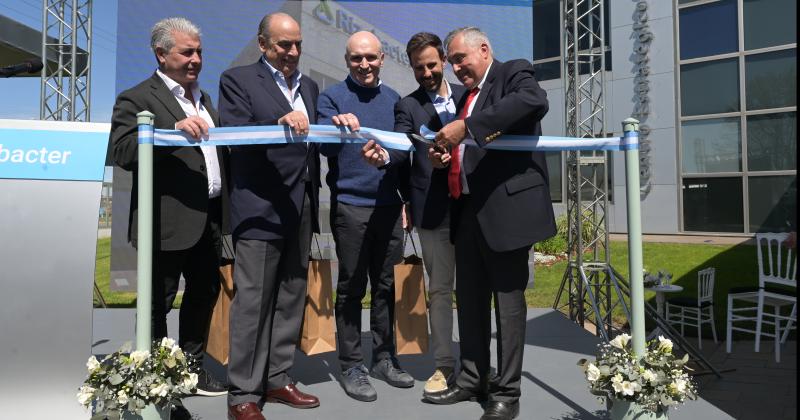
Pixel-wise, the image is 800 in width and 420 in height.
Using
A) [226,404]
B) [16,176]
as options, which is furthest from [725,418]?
[16,176]

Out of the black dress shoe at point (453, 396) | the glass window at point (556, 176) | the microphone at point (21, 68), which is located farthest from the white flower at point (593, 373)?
the glass window at point (556, 176)

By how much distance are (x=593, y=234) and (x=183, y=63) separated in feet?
14.8

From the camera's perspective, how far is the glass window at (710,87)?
12.8 meters

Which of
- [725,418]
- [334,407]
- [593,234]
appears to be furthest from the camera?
[593,234]

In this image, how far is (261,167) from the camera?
8.32 feet

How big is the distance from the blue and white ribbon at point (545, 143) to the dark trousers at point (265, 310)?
2.71 ft

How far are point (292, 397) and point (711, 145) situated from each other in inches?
512

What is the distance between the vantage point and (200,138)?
7.54ft

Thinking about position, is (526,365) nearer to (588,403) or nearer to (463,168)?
(588,403)

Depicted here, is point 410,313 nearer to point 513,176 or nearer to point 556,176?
point 513,176

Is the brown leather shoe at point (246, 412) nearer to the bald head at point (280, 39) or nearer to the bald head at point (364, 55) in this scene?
the bald head at point (280, 39)

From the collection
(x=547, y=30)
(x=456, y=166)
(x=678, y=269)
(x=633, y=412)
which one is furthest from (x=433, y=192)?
(x=547, y=30)

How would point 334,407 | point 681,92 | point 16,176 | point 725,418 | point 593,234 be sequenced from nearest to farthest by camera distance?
point 16,176, point 725,418, point 334,407, point 593,234, point 681,92

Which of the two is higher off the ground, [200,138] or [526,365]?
[200,138]
